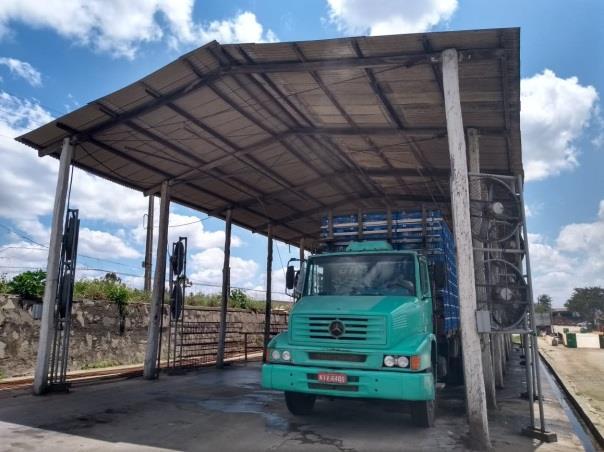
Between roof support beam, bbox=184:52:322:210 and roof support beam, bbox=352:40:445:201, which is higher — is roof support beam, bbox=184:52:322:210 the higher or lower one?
the higher one

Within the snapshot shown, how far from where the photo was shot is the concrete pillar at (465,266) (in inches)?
249

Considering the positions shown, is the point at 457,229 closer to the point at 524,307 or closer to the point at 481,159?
the point at 524,307

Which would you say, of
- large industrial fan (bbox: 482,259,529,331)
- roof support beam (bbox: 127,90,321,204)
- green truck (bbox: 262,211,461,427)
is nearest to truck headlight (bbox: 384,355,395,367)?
green truck (bbox: 262,211,461,427)

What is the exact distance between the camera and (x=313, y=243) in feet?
73.2

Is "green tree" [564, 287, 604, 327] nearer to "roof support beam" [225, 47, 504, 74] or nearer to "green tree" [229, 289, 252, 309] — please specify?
"green tree" [229, 289, 252, 309]

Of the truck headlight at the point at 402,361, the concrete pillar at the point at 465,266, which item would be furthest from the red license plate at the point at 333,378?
the concrete pillar at the point at 465,266

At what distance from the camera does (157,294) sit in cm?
1233

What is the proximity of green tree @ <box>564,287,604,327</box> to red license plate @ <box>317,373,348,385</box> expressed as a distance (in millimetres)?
89310

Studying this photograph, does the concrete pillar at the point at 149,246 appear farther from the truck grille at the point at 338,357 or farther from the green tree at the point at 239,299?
the truck grille at the point at 338,357

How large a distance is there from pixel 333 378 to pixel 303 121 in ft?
20.0

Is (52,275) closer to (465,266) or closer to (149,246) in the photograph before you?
(465,266)

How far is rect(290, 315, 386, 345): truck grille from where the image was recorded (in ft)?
21.7

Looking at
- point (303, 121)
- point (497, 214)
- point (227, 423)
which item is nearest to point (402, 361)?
point (497, 214)

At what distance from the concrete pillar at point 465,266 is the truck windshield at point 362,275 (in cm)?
98
